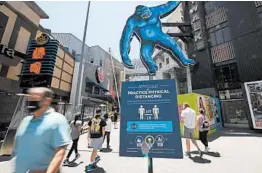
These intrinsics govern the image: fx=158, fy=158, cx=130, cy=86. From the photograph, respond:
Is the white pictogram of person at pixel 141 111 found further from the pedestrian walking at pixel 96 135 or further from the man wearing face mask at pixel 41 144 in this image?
the pedestrian walking at pixel 96 135

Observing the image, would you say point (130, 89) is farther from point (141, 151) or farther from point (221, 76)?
point (221, 76)

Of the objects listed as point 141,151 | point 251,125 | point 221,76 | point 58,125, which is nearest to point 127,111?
point 141,151

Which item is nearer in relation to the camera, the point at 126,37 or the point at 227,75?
the point at 126,37

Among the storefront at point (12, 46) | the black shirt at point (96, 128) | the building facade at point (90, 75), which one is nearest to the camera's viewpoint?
the black shirt at point (96, 128)

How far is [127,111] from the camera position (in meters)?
3.61

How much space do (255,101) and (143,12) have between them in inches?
488

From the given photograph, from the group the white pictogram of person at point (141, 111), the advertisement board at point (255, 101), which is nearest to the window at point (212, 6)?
the advertisement board at point (255, 101)

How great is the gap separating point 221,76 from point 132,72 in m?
28.6

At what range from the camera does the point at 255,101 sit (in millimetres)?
12641

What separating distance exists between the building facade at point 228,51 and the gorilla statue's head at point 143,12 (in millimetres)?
12470

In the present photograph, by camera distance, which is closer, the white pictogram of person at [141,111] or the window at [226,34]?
the white pictogram of person at [141,111]

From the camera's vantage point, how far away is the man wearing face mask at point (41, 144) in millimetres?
1699

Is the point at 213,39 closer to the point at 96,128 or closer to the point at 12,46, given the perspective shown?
the point at 96,128

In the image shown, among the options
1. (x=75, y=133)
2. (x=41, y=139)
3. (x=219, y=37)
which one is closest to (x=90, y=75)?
(x=219, y=37)
